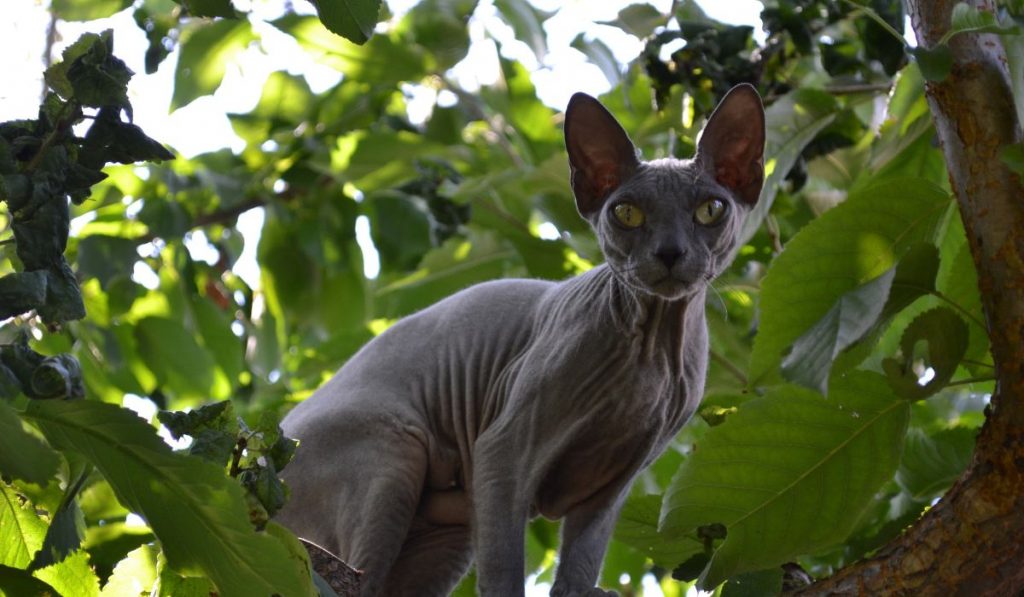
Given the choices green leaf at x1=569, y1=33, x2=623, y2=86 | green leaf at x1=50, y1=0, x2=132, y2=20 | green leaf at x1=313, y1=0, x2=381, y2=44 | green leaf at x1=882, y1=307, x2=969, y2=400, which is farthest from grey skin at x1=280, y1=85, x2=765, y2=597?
green leaf at x1=569, y1=33, x2=623, y2=86

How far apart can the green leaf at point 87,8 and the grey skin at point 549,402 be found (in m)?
0.95

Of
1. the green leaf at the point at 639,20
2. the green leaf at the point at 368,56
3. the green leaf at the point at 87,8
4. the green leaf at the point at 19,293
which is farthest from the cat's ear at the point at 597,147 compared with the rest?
the green leaf at the point at 368,56

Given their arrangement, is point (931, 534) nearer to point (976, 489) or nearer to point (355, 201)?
point (976, 489)

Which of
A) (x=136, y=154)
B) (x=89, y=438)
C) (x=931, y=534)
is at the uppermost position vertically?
(x=136, y=154)

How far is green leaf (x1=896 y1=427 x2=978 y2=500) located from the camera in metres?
3.08

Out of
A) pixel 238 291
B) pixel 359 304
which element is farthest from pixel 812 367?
pixel 238 291

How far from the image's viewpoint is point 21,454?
63.6 inches

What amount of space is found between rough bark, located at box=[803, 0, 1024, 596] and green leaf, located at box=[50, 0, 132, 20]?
1.66m

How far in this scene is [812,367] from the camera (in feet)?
6.20

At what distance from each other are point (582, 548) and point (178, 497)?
1.13 metres

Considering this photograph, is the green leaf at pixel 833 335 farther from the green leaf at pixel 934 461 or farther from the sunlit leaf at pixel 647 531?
the green leaf at pixel 934 461

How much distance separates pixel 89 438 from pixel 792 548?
1.25 m

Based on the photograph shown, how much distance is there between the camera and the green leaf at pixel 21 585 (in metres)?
1.77

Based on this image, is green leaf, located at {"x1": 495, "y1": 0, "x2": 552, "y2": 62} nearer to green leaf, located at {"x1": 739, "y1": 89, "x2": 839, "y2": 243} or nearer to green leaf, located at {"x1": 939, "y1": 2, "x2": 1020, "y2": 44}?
green leaf, located at {"x1": 739, "y1": 89, "x2": 839, "y2": 243}
